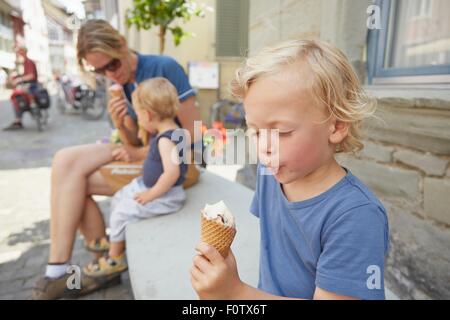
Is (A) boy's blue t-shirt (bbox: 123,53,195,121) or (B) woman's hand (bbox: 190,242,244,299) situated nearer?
(B) woman's hand (bbox: 190,242,244,299)

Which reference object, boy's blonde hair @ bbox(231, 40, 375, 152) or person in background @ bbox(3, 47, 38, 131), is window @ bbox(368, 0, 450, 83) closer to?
boy's blonde hair @ bbox(231, 40, 375, 152)

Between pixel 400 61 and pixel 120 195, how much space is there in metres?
1.74

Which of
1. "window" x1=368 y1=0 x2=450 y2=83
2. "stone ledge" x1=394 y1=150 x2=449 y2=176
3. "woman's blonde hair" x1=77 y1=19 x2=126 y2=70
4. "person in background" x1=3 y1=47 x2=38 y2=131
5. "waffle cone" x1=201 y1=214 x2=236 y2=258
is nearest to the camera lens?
"waffle cone" x1=201 y1=214 x2=236 y2=258

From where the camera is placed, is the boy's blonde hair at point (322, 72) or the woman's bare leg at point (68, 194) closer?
the boy's blonde hair at point (322, 72)

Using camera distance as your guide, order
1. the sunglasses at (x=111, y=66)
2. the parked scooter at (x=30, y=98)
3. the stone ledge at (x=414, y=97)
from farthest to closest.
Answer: the parked scooter at (x=30, y=98)
the sunglasses at (x=111, y=66)
the stone ledge at (x=414, y=97)

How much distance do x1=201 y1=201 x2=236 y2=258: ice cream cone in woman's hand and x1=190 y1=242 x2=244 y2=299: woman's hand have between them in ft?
0.09

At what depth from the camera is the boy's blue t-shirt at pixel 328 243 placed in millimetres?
757

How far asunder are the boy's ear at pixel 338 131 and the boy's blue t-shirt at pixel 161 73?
1.54 meters

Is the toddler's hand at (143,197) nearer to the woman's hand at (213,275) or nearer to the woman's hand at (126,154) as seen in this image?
the woman's hand at (126,154)

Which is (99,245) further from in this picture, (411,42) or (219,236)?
(411,42)

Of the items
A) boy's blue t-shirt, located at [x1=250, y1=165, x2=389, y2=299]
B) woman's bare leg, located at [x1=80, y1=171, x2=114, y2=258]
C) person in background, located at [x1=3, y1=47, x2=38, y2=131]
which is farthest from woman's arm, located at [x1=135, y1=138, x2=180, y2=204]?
person in background, located at [x1=3, y1=47, x2=38, y2=131]

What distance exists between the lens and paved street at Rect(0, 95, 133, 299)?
7.74 ft

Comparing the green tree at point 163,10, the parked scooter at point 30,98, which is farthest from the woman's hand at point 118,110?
the parked scooter at point 30,98

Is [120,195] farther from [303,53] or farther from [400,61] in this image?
[400,61]
